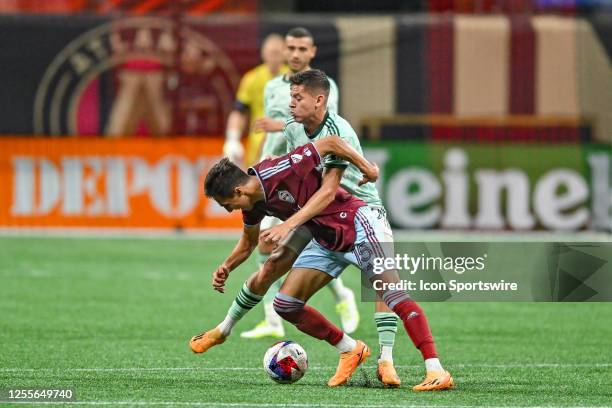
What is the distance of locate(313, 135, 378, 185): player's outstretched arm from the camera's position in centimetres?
809

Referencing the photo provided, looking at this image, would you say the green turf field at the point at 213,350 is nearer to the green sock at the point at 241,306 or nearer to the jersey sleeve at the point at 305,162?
the green sock at the point at 241,306

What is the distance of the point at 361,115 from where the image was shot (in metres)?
20.6

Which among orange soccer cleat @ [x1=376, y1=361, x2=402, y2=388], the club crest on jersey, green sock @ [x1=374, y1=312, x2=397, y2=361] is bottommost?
orange soccer cleat @ [x1=376, y1=361, x2=402, y2=388]

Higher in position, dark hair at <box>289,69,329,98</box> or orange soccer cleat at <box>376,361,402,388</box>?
dark hair at <box>289,69,329,98</box>

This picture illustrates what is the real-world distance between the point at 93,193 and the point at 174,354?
10.4 meters

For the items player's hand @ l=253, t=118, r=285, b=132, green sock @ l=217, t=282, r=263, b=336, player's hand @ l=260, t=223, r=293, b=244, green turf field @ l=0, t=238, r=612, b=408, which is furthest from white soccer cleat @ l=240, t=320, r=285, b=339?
player's hand @ l=260, t=223, r=293, b=244

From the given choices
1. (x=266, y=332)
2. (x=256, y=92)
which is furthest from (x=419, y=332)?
(x=256, y=92)

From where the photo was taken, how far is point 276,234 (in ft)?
25.4

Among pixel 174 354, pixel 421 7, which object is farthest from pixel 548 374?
pixel 421 7

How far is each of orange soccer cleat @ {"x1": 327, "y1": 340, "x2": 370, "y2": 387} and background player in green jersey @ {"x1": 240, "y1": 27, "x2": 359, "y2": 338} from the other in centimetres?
204

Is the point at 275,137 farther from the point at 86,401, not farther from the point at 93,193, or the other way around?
the point at 93,193

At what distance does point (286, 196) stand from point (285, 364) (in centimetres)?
104

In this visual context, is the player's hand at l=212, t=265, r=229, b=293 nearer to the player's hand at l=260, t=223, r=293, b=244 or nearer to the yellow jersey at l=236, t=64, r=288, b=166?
the player's hand at l=260, t=223, r=293, b=244

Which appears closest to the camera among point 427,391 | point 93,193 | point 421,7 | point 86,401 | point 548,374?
point 86,401
